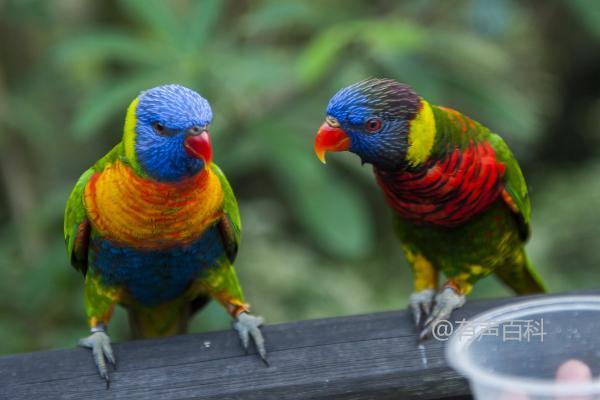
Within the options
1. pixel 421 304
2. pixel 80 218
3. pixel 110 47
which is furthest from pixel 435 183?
pixel 110 47

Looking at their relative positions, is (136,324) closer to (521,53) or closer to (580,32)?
(521,53)

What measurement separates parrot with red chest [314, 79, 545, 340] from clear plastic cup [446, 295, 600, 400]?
0.46 meters

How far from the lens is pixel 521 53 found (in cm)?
528

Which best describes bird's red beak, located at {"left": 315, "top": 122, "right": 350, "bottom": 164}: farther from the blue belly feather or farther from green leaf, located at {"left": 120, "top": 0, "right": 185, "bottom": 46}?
green leaf, located at {"left": 120, "top": 0, "right": 185, "bottom": 46}

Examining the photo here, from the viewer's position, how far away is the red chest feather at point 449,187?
183 cm

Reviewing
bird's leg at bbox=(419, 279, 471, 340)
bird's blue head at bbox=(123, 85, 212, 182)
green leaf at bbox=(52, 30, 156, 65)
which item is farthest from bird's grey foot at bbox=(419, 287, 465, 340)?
green leaf at bbox=(52, 30, 156, 65)

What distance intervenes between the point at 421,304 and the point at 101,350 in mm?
785

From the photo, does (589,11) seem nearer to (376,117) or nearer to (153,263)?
(376,117)

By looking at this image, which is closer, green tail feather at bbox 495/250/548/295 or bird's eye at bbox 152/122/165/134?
bird's eye at bbox 152/122/165/134

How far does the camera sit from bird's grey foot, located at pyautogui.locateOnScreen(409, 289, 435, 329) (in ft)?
6.15

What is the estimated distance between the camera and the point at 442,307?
1934mm

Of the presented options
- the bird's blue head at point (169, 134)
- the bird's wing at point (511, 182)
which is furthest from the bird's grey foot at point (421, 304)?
the bird's blue head at point (169, 134)

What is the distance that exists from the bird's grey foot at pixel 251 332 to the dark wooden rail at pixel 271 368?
0.06 feet

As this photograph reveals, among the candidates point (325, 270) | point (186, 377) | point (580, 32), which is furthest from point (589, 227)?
point (186, 377)
